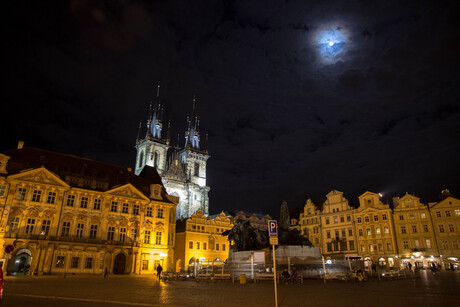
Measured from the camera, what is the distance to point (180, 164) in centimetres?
8594

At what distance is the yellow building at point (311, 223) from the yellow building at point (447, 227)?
18242 mm

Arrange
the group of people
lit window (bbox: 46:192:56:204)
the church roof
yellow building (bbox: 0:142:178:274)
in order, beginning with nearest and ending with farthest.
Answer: the group of people < yellow building (bbox: 0:142:178:274) < lit window (bbox: 46:192:56:204) < the church roof


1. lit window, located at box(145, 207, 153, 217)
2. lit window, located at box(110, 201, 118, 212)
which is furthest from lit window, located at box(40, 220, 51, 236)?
lit window, located at box(145, 207, 153, 217)

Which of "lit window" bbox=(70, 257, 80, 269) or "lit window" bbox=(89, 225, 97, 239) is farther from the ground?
"lit window" bbox=(89, 225, 97, 239)

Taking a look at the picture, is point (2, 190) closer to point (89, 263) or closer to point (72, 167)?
point (72, 167)

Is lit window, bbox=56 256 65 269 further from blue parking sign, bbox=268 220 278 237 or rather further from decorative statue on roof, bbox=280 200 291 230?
blue parking sign, bbox=268 220 278 237

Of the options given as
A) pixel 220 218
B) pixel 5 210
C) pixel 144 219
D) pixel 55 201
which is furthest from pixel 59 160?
pixel 220 218

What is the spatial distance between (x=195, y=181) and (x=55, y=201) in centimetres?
5222

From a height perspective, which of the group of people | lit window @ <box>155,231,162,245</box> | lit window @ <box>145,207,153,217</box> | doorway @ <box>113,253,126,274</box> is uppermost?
lit window @ <box>145,207,153,217</box>

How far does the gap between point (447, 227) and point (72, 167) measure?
172 ft

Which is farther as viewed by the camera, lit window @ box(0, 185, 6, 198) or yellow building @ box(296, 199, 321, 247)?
yellow building @ box(296, 199, 321, 247)

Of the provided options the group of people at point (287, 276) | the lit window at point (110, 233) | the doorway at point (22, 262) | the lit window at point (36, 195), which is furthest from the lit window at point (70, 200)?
the group of people at point (287, 276)

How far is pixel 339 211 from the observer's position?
56656 mm

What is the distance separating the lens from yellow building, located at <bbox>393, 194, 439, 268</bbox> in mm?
47594
